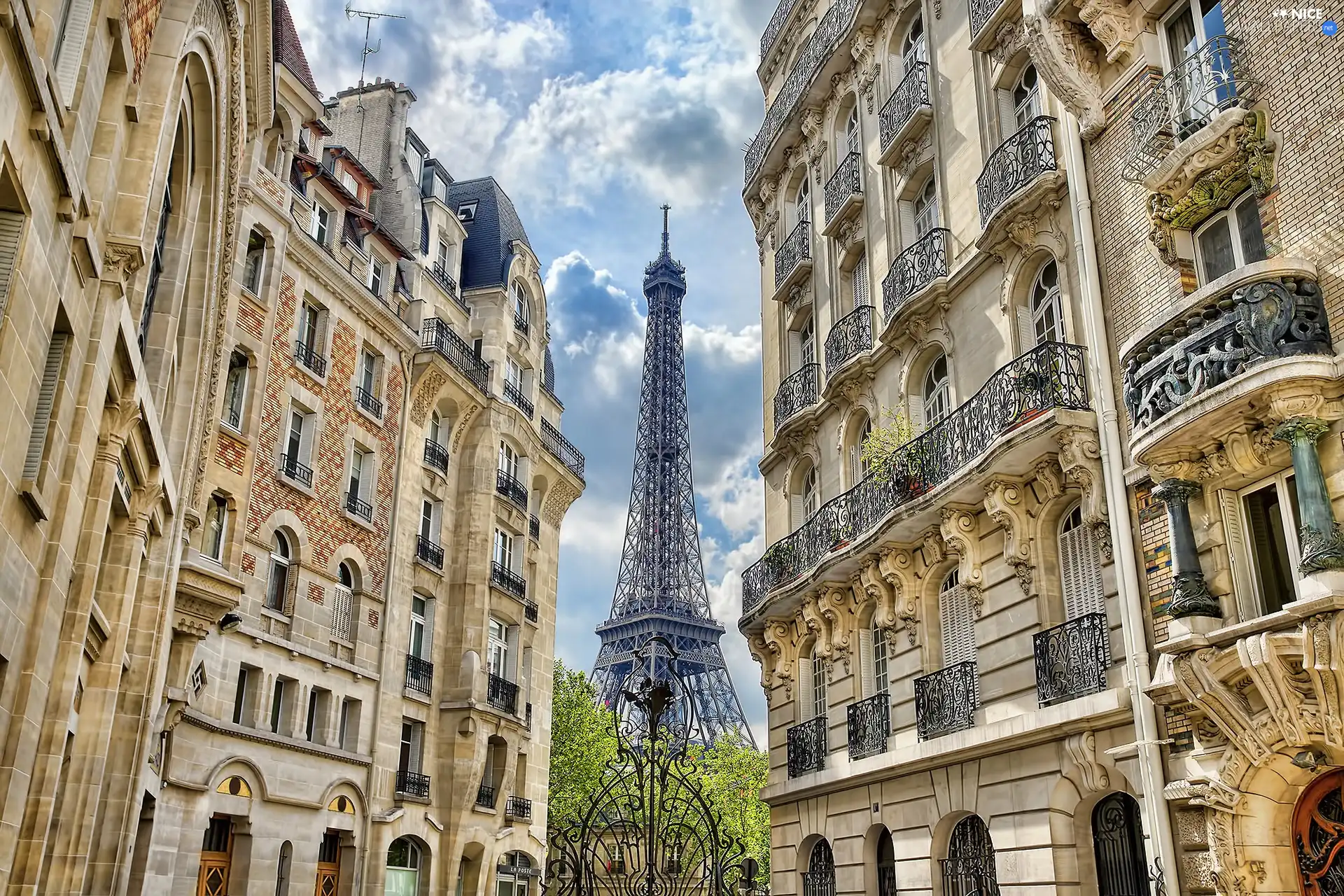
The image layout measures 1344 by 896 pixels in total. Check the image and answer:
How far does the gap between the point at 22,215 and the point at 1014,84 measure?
53.6 feet

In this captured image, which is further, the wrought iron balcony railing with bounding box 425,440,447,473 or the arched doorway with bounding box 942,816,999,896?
the wrought iron balcony railing with bounding box 425,440,447,473

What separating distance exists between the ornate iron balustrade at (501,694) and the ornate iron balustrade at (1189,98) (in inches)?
1033

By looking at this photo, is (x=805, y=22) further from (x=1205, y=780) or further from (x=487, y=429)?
(x=1205, y=780)

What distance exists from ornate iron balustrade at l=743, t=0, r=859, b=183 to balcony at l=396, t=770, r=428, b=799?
64.3ft

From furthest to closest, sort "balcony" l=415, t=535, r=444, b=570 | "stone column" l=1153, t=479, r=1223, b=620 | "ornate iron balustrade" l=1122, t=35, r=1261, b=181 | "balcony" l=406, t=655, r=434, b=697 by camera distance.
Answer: "balcony" l=415, t=535, r=444, b=570 < "balcony" l=406, t=655, r=434, b=697 < "ornate iron balustrade" l=1122, t=35, r=1261, b=181 < "stone column" l=1153, t=479, r=1223, b=620

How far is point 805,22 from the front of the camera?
29.7 m

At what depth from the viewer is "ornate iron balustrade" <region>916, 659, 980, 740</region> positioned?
17516 millimetres

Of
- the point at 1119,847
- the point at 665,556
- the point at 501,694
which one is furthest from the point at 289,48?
the point at 665,556

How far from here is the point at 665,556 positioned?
10569cm

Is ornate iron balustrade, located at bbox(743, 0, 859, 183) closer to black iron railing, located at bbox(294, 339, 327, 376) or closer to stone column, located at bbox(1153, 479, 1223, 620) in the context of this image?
black iron railing, located at bbox(294, 339, 327, 376)

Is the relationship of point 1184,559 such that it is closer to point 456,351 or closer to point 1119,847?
point 1119,847

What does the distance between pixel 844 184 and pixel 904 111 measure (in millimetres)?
2807

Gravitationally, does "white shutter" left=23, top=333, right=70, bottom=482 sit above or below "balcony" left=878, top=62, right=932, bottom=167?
below

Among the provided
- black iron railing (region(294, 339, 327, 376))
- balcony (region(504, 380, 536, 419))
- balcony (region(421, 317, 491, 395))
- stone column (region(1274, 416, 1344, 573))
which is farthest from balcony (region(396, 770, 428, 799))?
stone column (region(1274, 416, 1344, 573))
